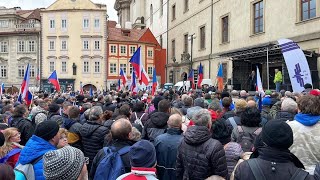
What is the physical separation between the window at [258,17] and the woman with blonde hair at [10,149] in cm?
2568

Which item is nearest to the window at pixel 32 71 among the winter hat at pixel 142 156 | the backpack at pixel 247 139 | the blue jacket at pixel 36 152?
the backpack at pixel 247 139

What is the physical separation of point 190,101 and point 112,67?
44.1 meters

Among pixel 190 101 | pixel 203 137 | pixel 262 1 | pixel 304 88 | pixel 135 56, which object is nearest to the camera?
pixel 203 137

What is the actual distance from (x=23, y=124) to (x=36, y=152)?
3.68 metres

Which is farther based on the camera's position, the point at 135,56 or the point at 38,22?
the point at 38,22

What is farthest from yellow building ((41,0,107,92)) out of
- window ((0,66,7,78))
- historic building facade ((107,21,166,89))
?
window ((0,66,7,78))

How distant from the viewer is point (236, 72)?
96.6 feet

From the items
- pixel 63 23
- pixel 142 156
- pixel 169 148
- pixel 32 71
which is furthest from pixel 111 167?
pixel 32 71

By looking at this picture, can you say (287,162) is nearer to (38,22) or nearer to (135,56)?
(135,56)

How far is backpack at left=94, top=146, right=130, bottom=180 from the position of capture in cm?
436

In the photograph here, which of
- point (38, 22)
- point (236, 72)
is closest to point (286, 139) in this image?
point (236, 72)

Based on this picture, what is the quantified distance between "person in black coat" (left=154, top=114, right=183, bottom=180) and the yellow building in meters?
47.2

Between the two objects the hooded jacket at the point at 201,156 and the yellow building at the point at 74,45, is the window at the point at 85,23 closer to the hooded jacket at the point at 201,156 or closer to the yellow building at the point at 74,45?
the yellow building at the point at 74,45

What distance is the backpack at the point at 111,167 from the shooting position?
436cm
